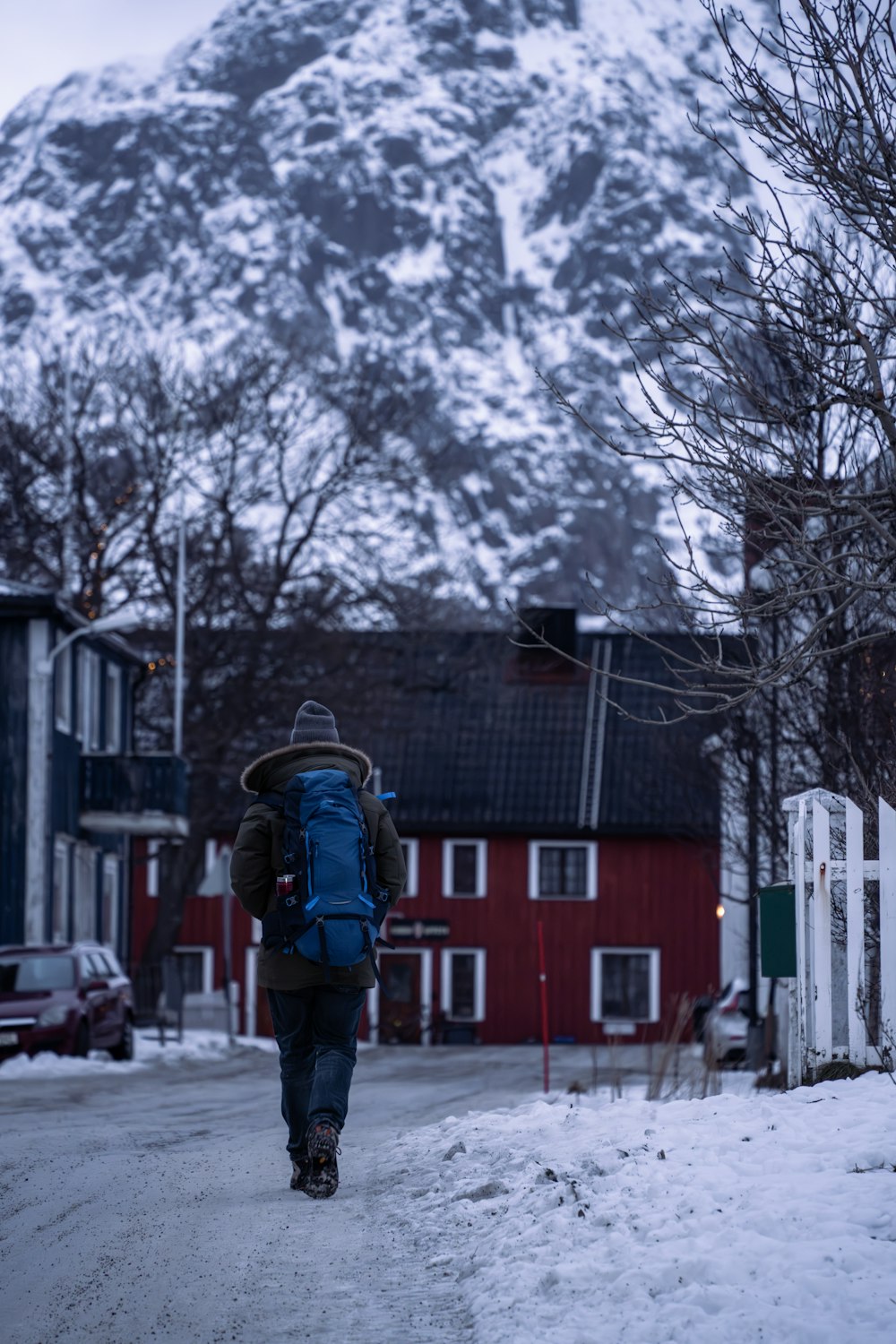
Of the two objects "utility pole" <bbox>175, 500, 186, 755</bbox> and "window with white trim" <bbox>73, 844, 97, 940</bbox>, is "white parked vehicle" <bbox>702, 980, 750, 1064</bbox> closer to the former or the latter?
"utility pole" <bbox>175, 500, 186, 755</bbox>

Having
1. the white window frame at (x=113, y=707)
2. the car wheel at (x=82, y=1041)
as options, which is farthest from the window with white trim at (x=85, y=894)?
the car wheel at (x=82, y=1041)

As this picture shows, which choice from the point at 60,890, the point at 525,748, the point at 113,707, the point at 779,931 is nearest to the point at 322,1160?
the point at 779,931

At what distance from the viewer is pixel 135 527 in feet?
144

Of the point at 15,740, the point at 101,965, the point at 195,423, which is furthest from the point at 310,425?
the point at 101,965

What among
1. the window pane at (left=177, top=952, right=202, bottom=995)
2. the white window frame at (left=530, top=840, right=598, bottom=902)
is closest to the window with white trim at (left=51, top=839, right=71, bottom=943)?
the window pane at (left=177, top=952, right=202, bottom=995)

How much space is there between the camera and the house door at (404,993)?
51.8 metres

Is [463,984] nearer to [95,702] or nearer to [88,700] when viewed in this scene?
[95,702]

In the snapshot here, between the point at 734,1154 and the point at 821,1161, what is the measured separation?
55 cm

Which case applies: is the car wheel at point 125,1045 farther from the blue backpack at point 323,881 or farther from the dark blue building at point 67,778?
the blue backpack at point 323,881

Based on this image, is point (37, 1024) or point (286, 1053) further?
point (37, 1024)

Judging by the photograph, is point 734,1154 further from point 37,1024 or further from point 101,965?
point 101,965

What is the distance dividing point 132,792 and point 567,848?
64.4 ft

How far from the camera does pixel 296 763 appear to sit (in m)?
9.41

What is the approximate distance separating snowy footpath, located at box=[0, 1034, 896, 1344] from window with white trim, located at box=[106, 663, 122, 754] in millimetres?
29989
